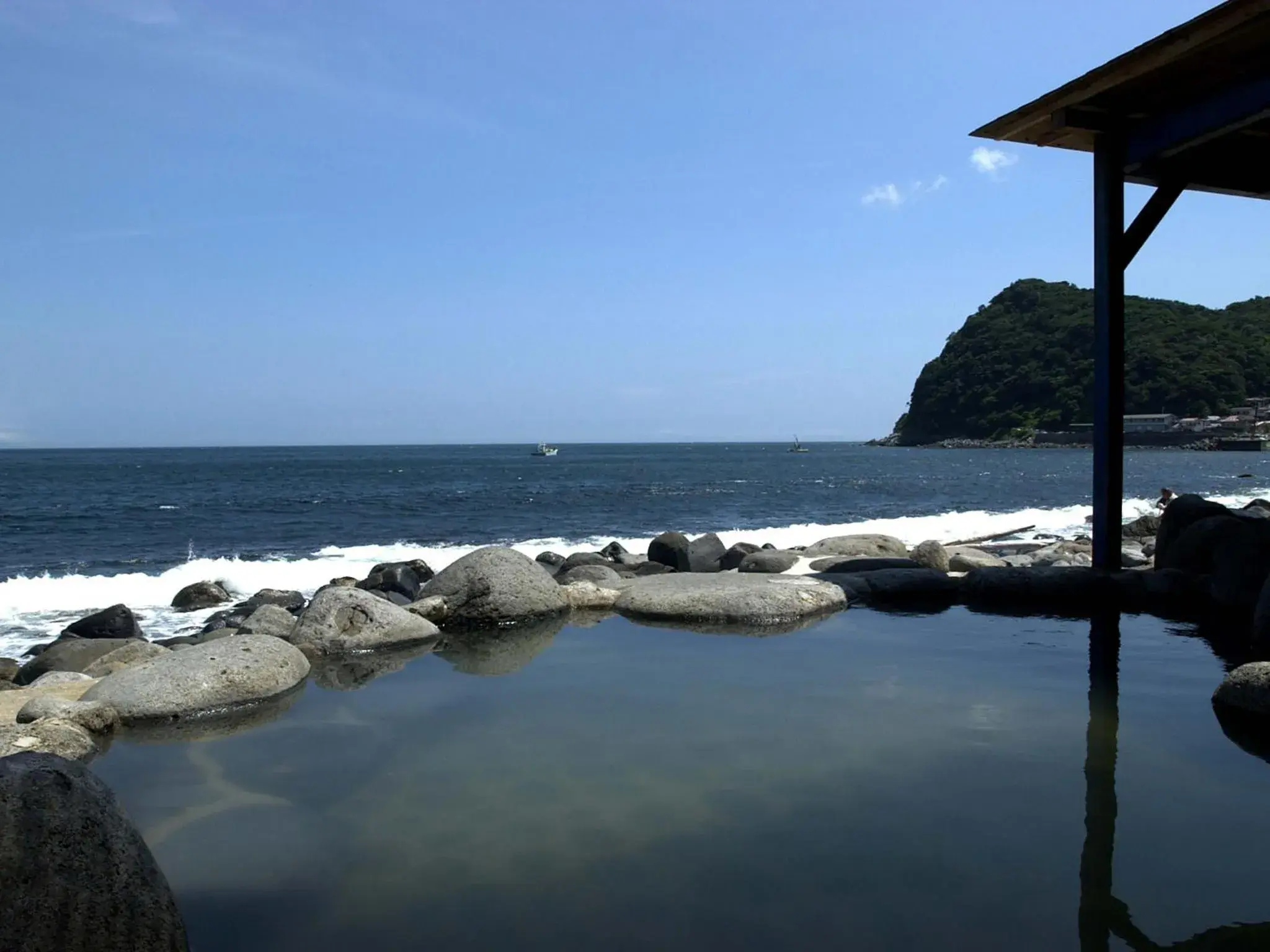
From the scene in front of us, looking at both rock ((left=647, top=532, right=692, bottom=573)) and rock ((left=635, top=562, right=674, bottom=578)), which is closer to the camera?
rock ((left=635, top=562, right=674, bottom=578))

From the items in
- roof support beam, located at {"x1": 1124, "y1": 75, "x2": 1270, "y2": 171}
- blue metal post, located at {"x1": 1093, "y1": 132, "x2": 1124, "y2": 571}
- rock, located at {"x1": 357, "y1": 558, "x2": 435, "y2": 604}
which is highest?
roof support beam, located at {"x1": 1124, "y1": 75, "x2": 1270, "y2": 171}

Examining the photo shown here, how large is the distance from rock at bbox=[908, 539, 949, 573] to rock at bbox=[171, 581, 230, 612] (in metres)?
10.8

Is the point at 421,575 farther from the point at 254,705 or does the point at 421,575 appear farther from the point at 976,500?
the point at 976,500

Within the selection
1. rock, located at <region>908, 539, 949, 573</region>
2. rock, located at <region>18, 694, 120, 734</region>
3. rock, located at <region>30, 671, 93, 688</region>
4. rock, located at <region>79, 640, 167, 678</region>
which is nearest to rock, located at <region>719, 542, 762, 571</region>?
rock, located at <region>908, 539, 949, 573</region>

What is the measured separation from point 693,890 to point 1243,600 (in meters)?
7.84

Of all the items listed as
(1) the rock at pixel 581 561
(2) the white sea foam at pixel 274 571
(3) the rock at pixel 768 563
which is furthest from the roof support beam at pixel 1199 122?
(2) the white sea foam at pixel 274 571

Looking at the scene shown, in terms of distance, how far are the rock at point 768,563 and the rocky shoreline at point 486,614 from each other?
1216 millimetres

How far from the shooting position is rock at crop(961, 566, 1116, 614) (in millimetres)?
9914

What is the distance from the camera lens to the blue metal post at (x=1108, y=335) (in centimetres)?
993

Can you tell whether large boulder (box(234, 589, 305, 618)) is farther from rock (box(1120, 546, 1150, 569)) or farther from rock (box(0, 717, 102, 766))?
rock (box(1120, 546, 1150, 569))

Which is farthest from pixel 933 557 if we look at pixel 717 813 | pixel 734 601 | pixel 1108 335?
pixel 717 813

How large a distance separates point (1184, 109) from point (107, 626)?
1277cm

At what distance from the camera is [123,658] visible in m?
9.17

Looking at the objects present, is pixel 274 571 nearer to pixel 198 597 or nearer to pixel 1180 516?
pixel 198 597
